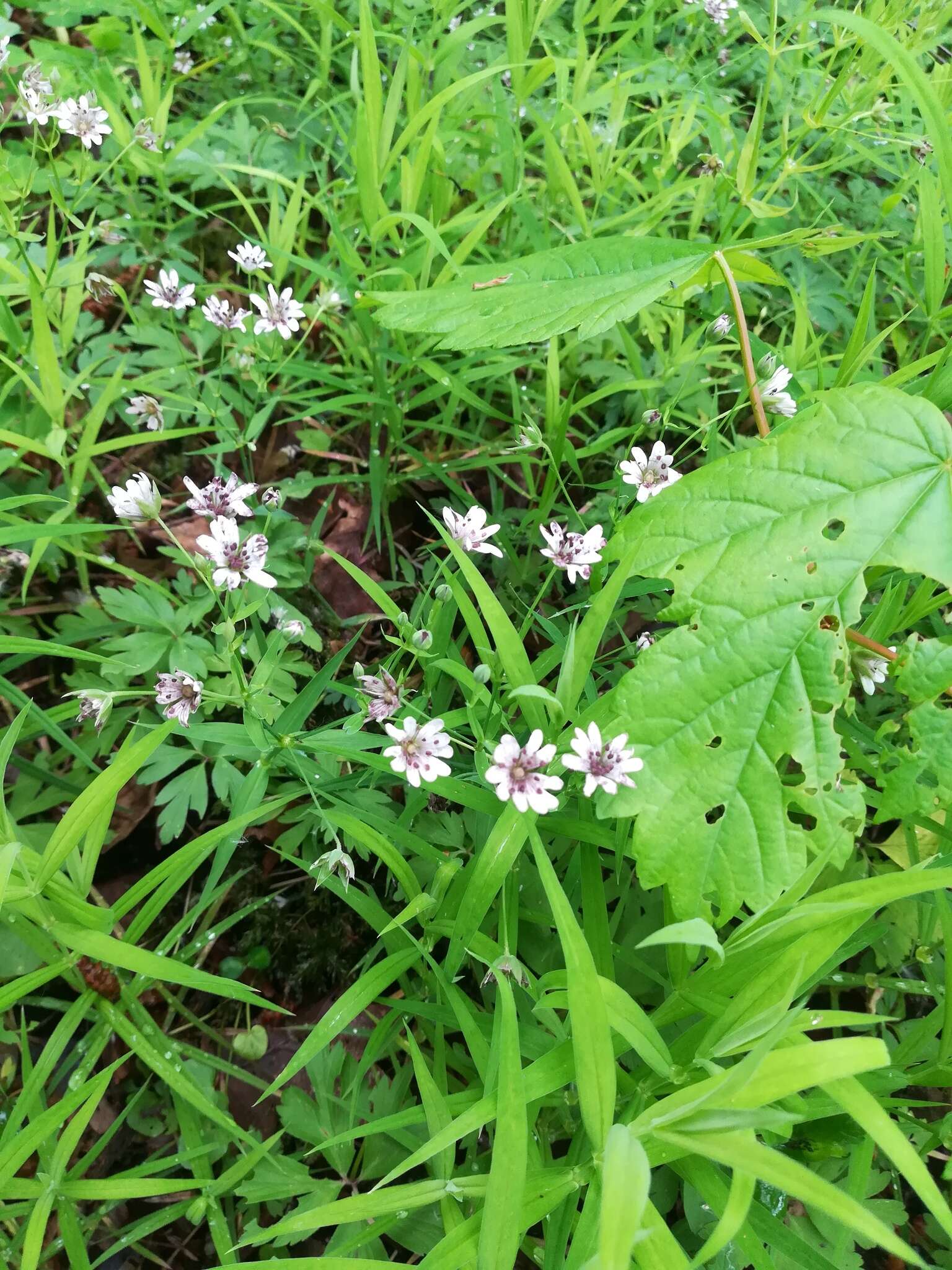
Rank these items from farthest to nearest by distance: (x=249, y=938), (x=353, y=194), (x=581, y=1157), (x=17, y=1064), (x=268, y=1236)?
(x=353, y=194)
(x=249, y=938)
(x=17, y=1064)
(x=581, y=1157)
(x=268, y=1236)

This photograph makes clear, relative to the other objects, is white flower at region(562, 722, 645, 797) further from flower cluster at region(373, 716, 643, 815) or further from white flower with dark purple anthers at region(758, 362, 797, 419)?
white flower with dark purple anthers at region(758, 362, 797, 419)

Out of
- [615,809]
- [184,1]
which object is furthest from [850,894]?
[184,1]

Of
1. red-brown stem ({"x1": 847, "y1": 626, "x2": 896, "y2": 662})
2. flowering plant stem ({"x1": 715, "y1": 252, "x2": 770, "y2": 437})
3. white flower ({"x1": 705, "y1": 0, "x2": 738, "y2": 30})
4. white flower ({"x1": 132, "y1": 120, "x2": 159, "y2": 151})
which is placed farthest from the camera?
white flower ({"x1": 705, "y1": 0, "x2": 738, "y2": 30})

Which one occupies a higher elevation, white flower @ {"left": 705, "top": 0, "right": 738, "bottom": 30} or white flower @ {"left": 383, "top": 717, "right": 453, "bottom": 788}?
white flower @ {"left": 705, "top": 0, "right": 738, "bottom": 30}

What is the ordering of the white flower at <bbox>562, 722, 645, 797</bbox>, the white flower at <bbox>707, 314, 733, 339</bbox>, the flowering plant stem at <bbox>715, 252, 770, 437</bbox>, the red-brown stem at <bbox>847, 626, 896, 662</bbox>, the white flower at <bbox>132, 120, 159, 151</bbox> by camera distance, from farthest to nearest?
the white flower at <bbox>132, 120, 159, 151</bbox> < the white flower at <bbox>707, 314, 733, 339</bbox> < the flowering plant stem at <bbox>715, 252, 770, 437</bbox> < the red-brown stem at <bbox>847, 626, 896, 662</bbox> < the white flower at <bbox>562, 722, 645, 797</bbox>

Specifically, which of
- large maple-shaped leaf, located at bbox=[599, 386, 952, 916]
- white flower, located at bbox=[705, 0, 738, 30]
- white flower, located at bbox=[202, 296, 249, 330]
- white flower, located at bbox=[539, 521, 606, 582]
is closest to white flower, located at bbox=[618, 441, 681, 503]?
white flower, located at bbox=[539, 521, 606, 582]

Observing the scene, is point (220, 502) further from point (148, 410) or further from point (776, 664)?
point (776, 664)

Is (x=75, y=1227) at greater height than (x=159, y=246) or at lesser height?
lesser

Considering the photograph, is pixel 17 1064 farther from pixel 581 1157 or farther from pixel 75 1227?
pixel 581 1157

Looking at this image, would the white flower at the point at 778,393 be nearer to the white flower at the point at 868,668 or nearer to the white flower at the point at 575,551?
the white flower at the point at 575,551
